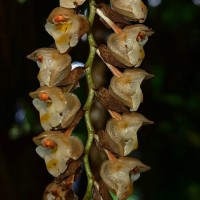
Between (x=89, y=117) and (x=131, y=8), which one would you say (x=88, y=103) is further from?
(x=131, y=8)

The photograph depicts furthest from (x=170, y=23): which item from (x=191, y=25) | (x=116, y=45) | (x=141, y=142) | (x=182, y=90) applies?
(x=116, y=45)

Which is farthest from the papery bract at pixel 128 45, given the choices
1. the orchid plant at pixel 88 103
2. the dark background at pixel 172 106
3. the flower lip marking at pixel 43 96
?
the dark background at pixel 172 106

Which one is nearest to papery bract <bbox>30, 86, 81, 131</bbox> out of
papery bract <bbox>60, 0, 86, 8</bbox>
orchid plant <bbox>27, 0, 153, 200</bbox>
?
orchid plant <bbox>27, 0, 153, 200</bbox>

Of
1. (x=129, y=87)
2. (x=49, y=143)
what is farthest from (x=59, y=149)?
(x=129, y=87)

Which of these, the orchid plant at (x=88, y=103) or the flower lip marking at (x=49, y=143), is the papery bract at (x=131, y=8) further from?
the flower lip marking at (x=49, y=143)

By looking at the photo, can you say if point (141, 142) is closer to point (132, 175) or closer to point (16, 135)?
point (16, 135)

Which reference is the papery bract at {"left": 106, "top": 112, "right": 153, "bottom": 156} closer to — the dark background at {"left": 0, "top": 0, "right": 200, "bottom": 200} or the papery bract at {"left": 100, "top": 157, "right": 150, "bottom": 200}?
the papery bract at {"left": 100, "top": 157, "right": 150, "bottom": 200}
